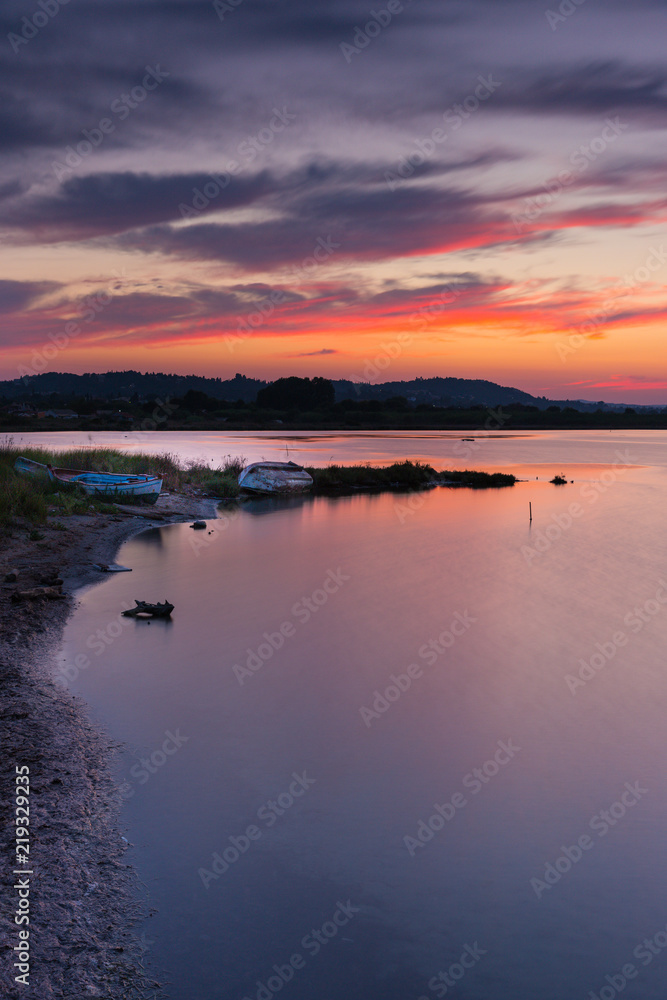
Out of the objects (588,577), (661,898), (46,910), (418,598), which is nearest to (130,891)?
(46,910)

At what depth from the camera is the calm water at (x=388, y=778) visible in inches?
235

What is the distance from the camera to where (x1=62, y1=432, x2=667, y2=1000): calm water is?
5980 millimetres

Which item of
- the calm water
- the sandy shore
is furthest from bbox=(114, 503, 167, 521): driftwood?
the sandy shore

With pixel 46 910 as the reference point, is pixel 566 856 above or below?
below

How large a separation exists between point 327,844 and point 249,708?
158 inches

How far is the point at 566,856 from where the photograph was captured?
762cm

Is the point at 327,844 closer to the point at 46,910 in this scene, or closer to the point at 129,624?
the point at 46,910

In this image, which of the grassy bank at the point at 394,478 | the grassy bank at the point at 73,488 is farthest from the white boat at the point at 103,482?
the grassy bank at the point at 394,478

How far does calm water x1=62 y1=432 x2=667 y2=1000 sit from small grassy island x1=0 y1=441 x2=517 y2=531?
5.51 meters

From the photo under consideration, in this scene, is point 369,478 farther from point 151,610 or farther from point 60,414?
point 60,414

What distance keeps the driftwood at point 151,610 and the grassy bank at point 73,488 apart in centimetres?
741

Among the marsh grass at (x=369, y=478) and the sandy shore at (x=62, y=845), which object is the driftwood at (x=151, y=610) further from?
the marsh grass at (x=369, y=478)

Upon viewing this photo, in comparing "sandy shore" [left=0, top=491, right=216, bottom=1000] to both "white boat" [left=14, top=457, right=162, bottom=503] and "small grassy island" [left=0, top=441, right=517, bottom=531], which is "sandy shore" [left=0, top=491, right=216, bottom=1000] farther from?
"white boat" [left=14, top=457, right=162, bottom=503]

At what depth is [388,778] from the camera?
9.16 metres
